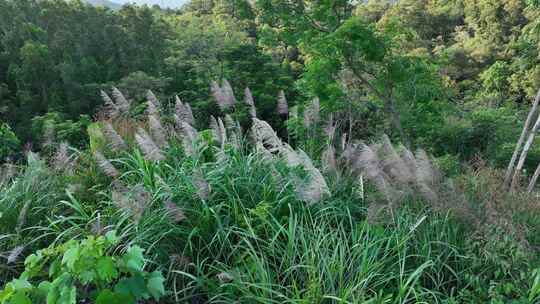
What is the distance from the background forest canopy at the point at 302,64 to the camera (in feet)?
17.8

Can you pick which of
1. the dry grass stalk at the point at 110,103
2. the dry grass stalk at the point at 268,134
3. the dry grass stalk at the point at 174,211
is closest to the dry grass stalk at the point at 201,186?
the dry grass stalk at the point at 174,211

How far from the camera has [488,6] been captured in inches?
680

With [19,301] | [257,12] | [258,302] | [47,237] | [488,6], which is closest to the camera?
[19,301]

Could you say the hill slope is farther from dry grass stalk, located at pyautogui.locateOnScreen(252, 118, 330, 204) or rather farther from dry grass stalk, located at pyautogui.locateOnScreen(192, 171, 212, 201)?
dry grass stalk, located at pyautogui.locateOnScreen(192, 171, 212, 201)

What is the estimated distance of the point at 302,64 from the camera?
15.8m

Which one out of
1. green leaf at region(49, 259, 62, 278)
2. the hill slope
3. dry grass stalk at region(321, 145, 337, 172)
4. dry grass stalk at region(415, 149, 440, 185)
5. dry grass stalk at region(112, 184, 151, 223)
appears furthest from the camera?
the hill slope

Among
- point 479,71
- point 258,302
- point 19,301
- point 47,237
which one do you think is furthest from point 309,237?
point 479,71

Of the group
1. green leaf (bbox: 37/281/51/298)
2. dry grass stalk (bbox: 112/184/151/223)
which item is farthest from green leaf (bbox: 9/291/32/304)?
dry grass stalk (bbox: 112/184/151/223)

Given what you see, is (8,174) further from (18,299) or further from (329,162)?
(329,162)

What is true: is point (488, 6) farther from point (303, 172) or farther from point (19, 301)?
point (19, 301)

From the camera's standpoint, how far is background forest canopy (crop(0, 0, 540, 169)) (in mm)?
5430

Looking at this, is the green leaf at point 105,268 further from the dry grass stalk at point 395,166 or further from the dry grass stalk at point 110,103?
the dry grass stalk at point 110,103

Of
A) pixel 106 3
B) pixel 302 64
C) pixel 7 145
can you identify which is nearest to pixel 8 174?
pixel 7 145

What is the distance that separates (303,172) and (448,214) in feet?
3.02
